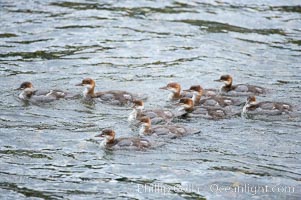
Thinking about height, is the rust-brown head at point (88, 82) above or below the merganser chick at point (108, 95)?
above

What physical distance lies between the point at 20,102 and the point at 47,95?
474 mm

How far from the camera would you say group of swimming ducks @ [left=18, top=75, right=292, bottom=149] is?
12.5m

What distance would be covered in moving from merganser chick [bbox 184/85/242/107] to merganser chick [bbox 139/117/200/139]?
51.8 inches

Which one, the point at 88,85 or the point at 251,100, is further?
the point at 88,85

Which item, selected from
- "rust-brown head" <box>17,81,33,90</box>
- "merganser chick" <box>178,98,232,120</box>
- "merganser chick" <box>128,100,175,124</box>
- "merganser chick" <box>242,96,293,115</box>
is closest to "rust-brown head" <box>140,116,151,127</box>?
"merganser chick" <box>128,100,175,124</box>

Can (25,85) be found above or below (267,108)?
below

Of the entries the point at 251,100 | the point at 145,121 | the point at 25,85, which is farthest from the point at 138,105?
the point at 25,85

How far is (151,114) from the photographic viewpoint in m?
13.4

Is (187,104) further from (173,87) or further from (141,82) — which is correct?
(141,82)

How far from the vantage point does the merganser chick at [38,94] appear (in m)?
14.3

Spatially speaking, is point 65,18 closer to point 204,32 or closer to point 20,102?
point 204,32

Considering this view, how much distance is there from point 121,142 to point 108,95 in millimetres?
2246

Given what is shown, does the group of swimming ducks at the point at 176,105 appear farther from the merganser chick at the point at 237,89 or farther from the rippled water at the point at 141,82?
the rippled water at the point at 141,82

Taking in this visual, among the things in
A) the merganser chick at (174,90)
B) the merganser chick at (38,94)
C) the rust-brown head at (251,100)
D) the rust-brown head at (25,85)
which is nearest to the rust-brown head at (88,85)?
the merganser chick at (38,94)
